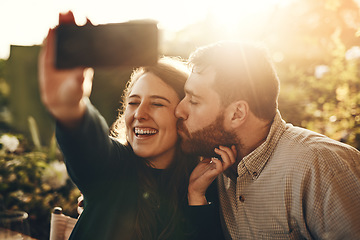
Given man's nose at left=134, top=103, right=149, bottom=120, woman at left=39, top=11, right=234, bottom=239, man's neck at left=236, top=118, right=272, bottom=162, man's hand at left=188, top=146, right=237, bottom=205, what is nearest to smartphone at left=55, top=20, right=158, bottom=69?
woman at left=39, top=11, right=234, bottom=239

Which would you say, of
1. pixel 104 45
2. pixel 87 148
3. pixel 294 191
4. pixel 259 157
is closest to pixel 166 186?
pixel 259 157

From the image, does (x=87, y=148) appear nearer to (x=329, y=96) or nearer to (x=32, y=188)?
(x=32, y=188)

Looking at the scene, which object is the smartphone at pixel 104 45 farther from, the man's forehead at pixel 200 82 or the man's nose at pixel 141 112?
the man's forehead at pixel 200 82

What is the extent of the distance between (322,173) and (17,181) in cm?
314

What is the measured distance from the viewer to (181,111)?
221 cm

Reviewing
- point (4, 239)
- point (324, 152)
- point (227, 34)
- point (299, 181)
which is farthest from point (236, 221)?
point (227, 34)

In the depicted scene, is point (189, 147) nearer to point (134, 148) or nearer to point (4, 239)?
point (134, 148)

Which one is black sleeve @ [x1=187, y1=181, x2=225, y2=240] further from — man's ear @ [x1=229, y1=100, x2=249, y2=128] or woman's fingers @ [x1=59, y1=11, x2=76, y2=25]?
woman's fingers @ [x1=59, y1=11, x2=76, y2=25]

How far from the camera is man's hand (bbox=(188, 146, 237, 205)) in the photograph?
2141 millimetres

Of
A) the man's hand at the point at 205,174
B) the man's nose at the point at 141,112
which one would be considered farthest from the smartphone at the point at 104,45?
the man's hand at the point at 205,174

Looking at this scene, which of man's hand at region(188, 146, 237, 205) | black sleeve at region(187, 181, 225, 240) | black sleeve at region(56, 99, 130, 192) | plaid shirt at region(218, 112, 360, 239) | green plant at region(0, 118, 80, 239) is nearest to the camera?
black sleeve at region(56, 99, 130, 192)

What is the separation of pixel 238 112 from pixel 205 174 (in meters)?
0.50

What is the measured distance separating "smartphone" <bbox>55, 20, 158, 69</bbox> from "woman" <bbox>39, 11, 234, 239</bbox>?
20 cm

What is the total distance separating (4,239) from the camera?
8.07ft
